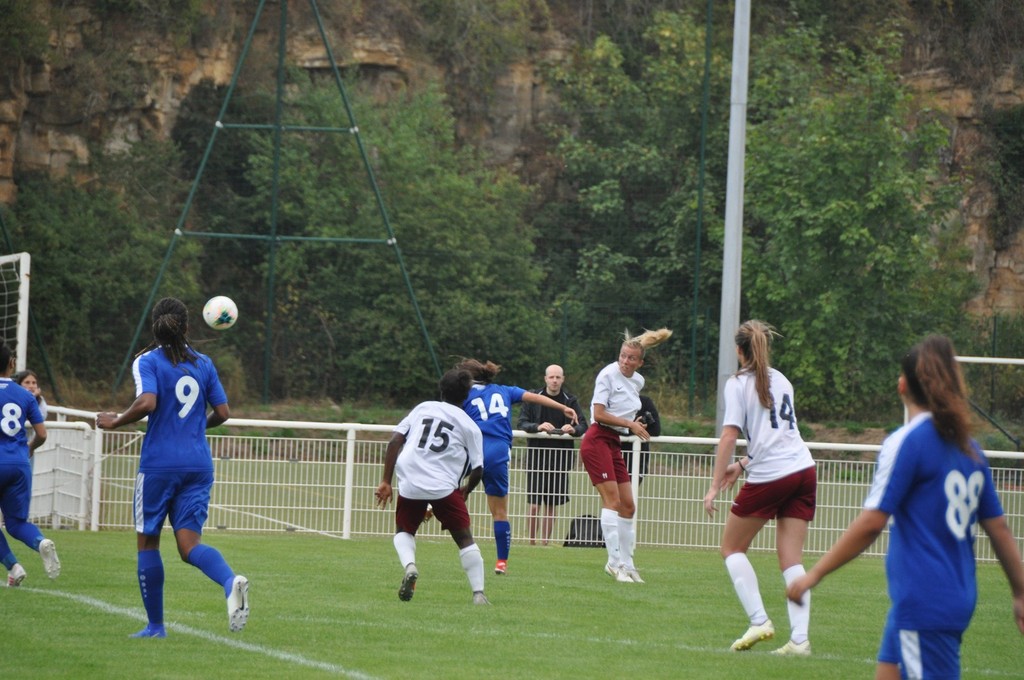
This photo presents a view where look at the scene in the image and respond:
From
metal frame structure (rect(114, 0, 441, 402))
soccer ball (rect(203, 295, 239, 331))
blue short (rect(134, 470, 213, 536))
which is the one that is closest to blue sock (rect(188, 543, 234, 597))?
blue short (rect(134, 470, 213, 536))

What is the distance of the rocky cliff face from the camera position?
98.4 ft

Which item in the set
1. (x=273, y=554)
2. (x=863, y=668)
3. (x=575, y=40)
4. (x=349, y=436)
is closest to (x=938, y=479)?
(x=863, y=668)

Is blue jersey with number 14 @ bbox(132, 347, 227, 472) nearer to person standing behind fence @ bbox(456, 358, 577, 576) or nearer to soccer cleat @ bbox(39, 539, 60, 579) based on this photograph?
soccer cleat @ bbox(39, 539, 60, 579)

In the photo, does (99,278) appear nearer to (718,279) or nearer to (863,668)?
(718,279)

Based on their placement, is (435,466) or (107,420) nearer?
(107,420)

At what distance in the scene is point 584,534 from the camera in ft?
48.0

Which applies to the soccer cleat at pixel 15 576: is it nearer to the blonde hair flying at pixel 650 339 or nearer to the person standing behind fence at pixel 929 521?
the blonde hair flying at pixel 650 339

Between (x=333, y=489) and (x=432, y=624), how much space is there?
22.2 ft

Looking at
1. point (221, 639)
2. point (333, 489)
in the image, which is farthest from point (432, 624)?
point (333, 489)

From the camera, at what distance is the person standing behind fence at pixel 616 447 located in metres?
10.9

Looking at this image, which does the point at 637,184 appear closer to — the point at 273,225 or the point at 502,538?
the point at 273,225

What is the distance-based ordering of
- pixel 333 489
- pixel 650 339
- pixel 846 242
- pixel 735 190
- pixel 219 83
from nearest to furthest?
pixel 650 339
pixel 333 489
pixel 735 190
pixel 846 242
pixel 219 83

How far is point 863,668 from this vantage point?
742 cm

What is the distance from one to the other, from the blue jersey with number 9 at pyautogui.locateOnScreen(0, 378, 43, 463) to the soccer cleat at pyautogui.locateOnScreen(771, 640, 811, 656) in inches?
214
